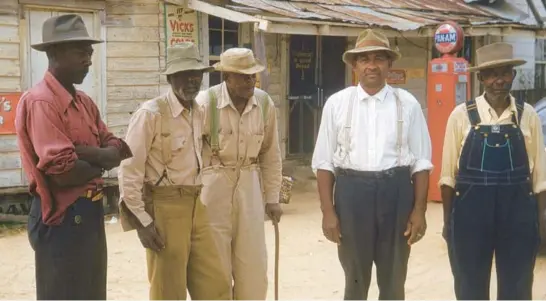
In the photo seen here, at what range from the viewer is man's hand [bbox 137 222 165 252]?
13.2 ft

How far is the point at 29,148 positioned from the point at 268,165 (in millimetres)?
1682

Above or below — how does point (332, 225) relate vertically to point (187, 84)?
below

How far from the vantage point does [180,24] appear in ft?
34.4

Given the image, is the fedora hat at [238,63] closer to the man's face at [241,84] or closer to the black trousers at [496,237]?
the man's face at [241,84]

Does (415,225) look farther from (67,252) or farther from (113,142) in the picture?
(67,252)

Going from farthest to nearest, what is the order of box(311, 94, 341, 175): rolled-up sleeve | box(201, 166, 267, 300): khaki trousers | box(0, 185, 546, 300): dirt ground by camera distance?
box(0, 185, 546, 300): dirt ground
box(201, 166, 267, 300): khaki trousers
box(311, 94, 341, 175): rolled-up sleeve

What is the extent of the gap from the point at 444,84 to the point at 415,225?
6.08 metres

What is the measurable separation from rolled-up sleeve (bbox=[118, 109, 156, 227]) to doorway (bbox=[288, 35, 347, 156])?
8.96m

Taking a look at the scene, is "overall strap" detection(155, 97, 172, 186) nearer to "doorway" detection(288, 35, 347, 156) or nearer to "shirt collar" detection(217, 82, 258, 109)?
"shirt collar" detection(217, 82, 258, 109)

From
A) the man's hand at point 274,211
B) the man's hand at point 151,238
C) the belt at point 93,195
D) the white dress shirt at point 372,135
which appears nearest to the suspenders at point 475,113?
the white dress shirt at point 372,135

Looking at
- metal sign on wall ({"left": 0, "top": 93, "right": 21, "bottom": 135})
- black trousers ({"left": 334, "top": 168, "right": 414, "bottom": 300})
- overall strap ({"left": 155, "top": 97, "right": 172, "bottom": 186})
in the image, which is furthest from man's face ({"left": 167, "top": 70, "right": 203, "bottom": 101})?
metal sign on wall ({"left": 0, "top": 93, "right": 21, "bottom": 135})

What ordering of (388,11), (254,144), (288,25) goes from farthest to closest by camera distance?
(388,11), (288,25), (254,144)

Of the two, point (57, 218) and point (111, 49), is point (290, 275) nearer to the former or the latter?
point (57, 218)

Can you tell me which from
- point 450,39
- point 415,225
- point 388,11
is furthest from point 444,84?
point 415,225
